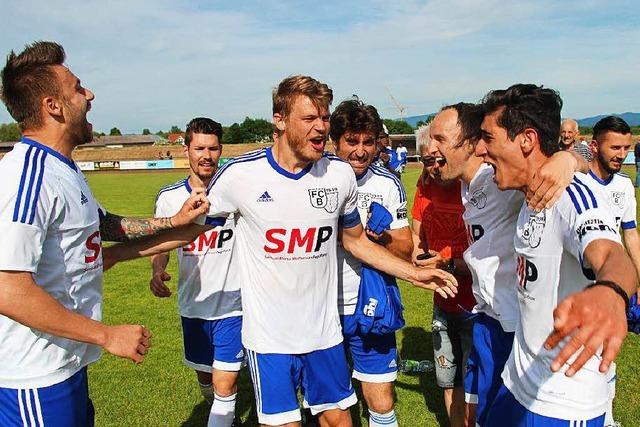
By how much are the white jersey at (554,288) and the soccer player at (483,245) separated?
68 centimetres

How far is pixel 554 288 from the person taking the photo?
8.44 feet

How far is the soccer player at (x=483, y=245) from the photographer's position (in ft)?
11.4

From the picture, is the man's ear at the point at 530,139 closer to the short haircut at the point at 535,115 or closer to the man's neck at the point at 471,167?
the short haircut at the point at 535,115

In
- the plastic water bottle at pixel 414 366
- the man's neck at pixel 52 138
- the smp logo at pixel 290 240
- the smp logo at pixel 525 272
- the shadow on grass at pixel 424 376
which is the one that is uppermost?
the man's neck at pixel 52 138

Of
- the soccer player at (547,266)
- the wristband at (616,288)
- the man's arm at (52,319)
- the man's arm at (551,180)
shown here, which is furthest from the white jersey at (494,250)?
the man's arm at (52,319)

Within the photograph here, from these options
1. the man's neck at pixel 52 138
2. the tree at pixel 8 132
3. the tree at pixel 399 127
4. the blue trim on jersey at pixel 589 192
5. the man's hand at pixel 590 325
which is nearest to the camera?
the man's hand at pixel 590 325

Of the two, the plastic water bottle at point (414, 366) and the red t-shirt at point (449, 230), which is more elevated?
the red t-shirt at point (449, 230)

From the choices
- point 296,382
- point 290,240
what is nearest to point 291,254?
point 290,240

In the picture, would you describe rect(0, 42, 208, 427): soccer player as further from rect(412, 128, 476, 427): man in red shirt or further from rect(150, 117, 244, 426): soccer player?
rect(412, 128, 476, 427): man in red shirt

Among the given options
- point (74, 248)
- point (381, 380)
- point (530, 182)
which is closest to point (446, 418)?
point (381, 380)

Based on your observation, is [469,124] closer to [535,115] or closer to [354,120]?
[354,120]

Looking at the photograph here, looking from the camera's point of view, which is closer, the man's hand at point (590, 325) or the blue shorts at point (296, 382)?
the man's hand at point (590, 325)

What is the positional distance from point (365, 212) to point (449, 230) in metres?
0.74

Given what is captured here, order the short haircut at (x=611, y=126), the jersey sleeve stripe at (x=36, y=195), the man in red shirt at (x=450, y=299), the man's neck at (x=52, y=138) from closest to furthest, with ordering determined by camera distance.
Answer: the jersey sleeve stripe at (x=36, y=195), the man's neck at (x=52, y=138), the man in red shirt at (x=450, y=299), the short haircut at (x=611, y=126)
